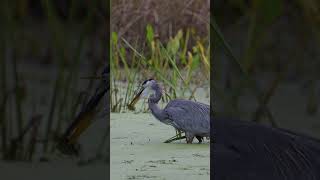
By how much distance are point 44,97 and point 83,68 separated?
0.32 ft

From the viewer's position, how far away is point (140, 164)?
8.08 ft

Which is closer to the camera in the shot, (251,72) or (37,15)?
(251,72)

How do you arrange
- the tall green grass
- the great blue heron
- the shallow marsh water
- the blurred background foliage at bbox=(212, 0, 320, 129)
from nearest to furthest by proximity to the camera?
the blurred background foliage at bbox=(212, 0, 320, 129) → the shallow marsh water → the great blue heron → the tall green grass

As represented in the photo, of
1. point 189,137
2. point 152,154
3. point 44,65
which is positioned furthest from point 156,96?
point 44,65

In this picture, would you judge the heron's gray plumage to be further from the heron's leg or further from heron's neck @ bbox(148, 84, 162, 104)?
heron's neck @ bbox(148, 84, 162, 104)

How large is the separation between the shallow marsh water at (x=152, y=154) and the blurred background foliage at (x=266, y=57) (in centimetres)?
99

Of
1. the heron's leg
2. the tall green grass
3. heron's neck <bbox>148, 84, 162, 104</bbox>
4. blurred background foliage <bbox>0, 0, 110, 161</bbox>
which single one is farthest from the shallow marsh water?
blurred background foliage <bbox>0, 0, 110, 161</bbox>

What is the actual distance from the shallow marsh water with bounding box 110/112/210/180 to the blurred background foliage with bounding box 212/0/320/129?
99cm

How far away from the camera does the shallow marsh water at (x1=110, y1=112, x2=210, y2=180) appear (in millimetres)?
2279

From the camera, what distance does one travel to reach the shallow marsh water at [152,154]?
7.48ft

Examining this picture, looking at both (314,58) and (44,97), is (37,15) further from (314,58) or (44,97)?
(314,58)

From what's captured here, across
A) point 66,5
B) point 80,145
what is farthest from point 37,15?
point 80,145

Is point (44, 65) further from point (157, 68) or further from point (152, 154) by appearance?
point (157, 68)

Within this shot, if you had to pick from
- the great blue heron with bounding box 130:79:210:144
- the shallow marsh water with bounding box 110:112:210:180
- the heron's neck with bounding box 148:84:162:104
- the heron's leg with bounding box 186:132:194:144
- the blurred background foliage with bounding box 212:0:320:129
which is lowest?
the shallow marsh water with bounding box 110:112:210:180
